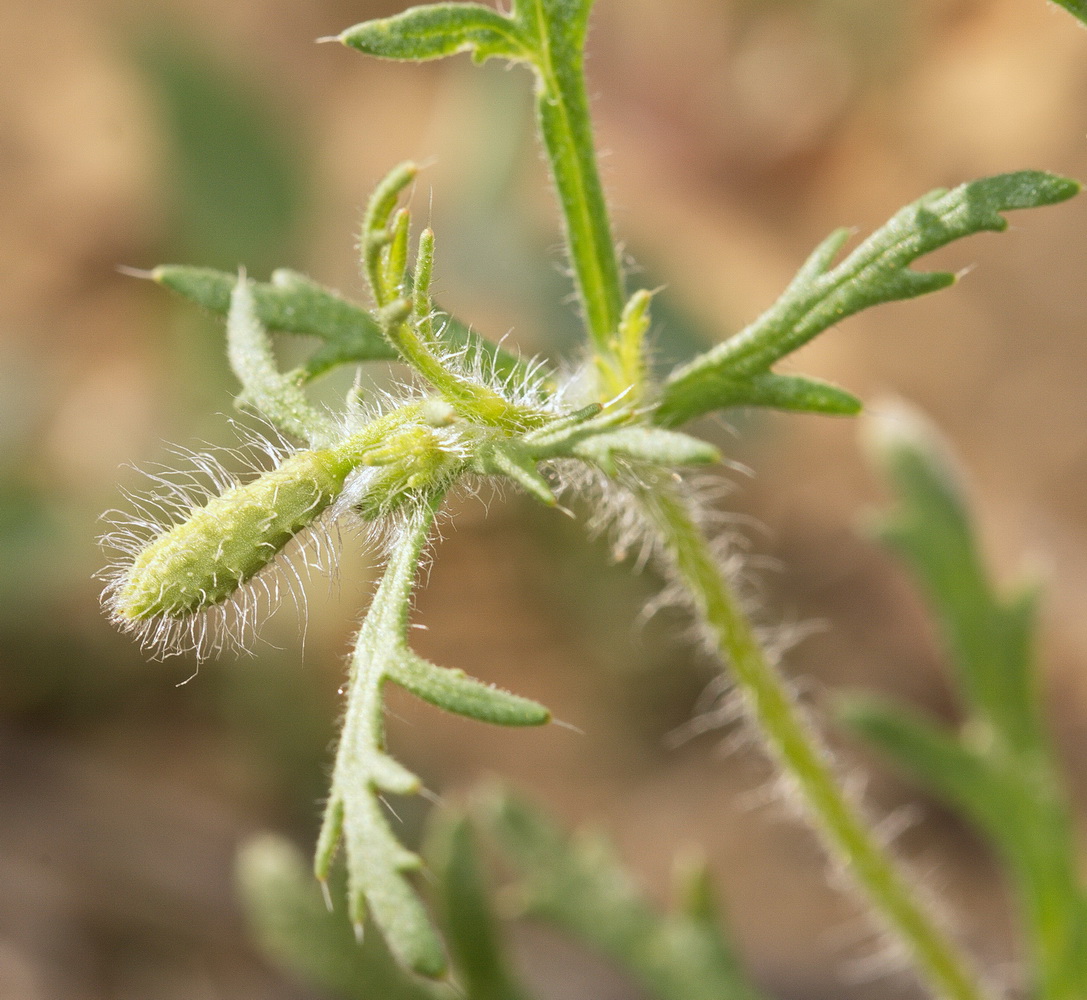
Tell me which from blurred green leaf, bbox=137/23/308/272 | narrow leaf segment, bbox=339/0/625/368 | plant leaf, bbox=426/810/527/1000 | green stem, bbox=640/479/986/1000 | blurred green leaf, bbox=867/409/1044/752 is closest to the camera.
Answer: narrow leaf segment, bbox=339/0/625/368

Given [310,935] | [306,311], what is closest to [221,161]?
[306,311]

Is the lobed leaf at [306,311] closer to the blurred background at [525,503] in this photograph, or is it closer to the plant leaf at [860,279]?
the plant leaf at [860,279]

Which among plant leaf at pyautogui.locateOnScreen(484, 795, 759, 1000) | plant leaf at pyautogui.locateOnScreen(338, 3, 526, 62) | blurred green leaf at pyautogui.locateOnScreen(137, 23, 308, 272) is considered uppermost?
blurred green leaf at pyautogui.locateOnScreen(137, 23, 308, 272)

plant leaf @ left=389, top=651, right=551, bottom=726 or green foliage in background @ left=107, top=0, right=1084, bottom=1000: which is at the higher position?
green foliage in background @ left=107, top=0, right=1084, bottom=1000

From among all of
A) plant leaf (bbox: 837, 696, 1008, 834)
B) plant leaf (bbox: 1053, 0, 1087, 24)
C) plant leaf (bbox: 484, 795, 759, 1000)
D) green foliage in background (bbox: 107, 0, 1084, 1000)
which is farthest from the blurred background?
plant leaf (bbox: 1053, 0, 1087, 24)

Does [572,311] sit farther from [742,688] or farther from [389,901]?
[389,901]

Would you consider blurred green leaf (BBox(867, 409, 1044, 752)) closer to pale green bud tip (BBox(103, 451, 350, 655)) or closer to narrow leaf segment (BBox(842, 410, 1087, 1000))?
narrow leaf segment (BBox(842, 410, 1087, 1000))

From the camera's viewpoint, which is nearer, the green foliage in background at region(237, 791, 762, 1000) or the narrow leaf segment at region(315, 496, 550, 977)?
the narrow leaf segment at region(315, 496, 550, 977)

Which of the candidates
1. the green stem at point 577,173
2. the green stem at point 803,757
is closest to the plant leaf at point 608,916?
the green stem at point 803,757
